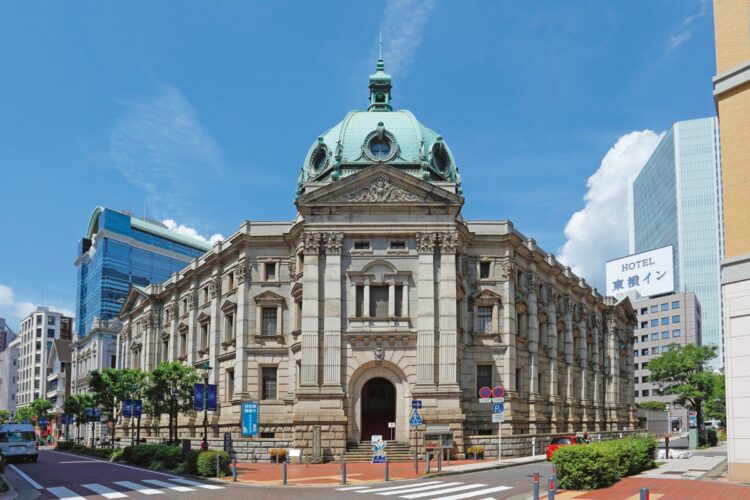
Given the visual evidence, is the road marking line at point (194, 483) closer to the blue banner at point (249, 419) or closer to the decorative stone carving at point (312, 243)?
the blue banner at point (249, 419)

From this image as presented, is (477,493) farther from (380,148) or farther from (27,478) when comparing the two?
(380,148)

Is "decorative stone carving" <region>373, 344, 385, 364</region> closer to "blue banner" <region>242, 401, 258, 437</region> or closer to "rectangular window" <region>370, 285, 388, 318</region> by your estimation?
"rectangular window" <region>370, 285, 388, 318</region>

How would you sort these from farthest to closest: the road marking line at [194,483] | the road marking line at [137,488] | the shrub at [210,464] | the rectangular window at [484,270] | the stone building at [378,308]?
1. the rectangular window at [484,270]
2. the stone building at [378,308]
3. the shrub at [210,464]
4. the road marking line at [194,483]
5. the road marking line at [137,488]

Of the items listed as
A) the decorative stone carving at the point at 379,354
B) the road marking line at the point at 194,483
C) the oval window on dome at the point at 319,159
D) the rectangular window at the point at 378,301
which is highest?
the oval window on dome at the point at 319,159

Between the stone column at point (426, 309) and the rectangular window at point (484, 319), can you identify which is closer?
the stone column at point (426, 309)

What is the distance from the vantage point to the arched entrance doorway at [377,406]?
5219 centimetres

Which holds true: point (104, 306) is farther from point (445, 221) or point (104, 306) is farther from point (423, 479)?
point (423, 479)

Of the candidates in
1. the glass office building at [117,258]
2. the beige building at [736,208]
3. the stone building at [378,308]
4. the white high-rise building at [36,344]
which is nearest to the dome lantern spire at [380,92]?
the stone building at [378,308]

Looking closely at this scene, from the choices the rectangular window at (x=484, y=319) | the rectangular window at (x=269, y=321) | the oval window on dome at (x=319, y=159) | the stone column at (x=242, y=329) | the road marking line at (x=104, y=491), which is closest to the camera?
the road marking line at (x=104, y=491)

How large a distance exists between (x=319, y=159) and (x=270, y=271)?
8.91 metres

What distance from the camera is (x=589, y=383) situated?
77.1 m

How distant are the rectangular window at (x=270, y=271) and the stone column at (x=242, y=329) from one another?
135 centimetres

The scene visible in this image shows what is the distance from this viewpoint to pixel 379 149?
58.0 meters

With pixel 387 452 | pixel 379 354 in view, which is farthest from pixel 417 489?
pixel 379 354
